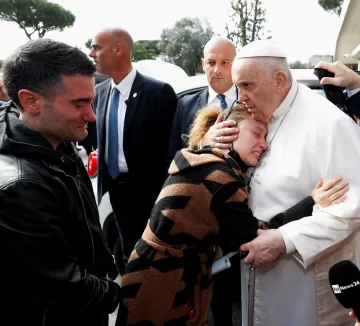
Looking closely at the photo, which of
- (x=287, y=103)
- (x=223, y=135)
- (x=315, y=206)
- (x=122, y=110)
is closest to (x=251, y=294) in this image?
(x=315, y=206)

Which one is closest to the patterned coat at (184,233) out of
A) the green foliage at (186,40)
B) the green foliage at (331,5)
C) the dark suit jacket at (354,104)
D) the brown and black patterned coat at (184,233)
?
the brown and black patterned coat at (184,233)

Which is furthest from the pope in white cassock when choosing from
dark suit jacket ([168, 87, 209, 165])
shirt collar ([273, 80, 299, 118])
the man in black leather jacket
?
dark suit jacket ([168, 87, 209, 165])

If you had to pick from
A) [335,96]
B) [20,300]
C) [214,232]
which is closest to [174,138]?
[335,96]

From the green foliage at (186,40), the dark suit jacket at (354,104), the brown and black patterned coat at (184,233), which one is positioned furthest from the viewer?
the green foliage at (186,40)

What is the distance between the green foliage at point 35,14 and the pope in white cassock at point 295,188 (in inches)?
1924

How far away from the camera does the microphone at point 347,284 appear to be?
1117 millimetres

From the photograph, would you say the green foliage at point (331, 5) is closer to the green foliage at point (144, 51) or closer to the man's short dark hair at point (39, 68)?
the green foliage at point (144, 51)

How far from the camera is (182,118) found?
3168 mm

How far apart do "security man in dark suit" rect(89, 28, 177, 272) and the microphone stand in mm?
2228

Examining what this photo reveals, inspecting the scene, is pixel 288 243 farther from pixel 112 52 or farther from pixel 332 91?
pixel 112 52

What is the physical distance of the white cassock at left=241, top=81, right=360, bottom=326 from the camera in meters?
1.67

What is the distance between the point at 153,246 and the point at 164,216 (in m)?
0.14

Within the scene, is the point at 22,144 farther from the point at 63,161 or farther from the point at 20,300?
the point at 20,300

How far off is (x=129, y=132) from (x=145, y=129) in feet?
0.46
